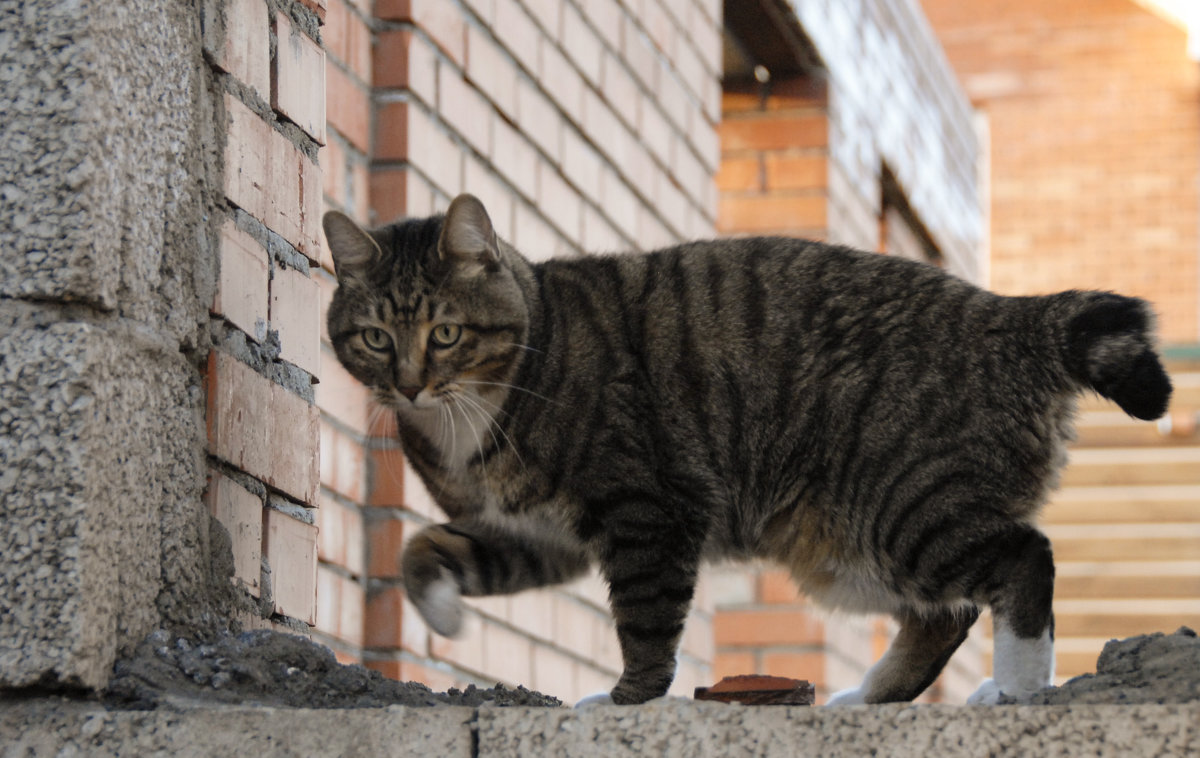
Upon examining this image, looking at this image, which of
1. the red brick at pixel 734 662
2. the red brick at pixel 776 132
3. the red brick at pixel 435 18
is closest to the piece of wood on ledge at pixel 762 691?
the red brick at pixel 435 18

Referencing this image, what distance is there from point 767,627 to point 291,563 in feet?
10.5

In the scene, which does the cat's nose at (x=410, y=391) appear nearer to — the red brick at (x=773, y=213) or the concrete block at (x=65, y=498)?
the concrete block at (x=65, y=498)

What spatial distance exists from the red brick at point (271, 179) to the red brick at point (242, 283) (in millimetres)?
46

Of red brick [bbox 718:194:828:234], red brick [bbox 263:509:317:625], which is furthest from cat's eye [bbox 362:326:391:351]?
red brick [bbox 718:194:828:234]

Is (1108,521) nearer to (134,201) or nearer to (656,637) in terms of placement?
(656,637)

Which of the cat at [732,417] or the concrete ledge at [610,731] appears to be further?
the cat at [732,417]

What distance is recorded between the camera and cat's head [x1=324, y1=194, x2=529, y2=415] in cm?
244

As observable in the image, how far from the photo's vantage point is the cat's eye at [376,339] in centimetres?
247

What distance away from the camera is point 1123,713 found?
136cm

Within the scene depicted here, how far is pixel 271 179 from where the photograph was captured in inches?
78.2

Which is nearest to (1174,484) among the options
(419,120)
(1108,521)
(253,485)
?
(1108,521)

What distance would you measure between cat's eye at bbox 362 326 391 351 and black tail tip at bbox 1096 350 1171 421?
1.13 metres

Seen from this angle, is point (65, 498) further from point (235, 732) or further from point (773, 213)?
point (773, 213)

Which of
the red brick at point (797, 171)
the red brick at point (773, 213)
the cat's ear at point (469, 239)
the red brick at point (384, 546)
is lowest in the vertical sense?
the red brick at point (384, 546)
